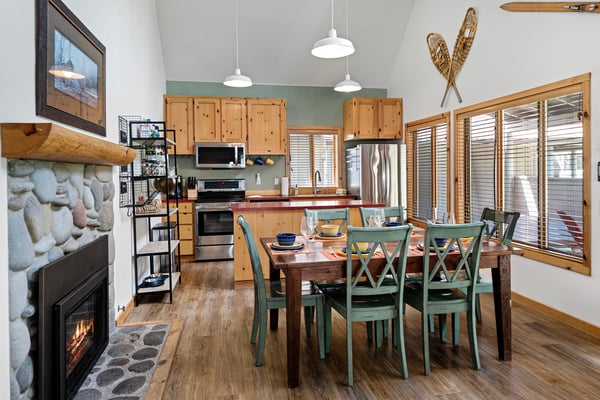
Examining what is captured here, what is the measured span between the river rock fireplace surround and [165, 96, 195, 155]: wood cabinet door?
12.0 ft

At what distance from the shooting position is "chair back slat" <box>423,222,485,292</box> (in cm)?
239

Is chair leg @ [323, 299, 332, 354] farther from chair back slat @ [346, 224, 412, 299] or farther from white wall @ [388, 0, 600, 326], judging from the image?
white wall @ [388, 0, 600, 326]

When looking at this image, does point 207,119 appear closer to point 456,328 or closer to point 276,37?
point 276,37

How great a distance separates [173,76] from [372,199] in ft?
11.9

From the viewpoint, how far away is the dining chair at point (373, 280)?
229 cm

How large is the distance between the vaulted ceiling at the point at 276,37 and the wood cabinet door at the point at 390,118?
2.16 feet

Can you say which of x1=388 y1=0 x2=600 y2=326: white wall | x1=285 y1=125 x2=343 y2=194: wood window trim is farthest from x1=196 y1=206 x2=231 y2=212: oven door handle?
x1=388 y1=0 x2=600 y2=326: white wall

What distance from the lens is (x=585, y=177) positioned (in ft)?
10.4

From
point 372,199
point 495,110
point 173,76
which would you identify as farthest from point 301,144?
point 495,110

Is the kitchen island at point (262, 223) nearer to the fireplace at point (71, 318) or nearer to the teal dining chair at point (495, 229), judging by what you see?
the teal dining chair at point (495, 229)

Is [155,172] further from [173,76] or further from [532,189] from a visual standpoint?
[532,189]

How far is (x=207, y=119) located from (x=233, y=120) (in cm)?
39

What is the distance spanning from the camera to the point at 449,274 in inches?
100

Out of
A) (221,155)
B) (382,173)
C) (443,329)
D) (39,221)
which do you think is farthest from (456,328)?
(221,155)
